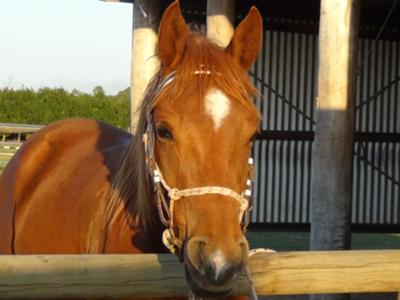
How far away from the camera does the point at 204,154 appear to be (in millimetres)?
2578

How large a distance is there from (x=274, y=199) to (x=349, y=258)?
8.91 meters

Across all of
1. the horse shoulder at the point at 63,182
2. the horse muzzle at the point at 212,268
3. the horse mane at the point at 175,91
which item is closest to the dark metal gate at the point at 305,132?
the horse shoulder at the point at 63,182

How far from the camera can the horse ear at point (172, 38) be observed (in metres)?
2.91

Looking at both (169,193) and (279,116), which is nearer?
(169,193)

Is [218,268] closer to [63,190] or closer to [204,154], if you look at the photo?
[204,154]

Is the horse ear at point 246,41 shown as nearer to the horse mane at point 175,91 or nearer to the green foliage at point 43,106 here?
the horse mane at point 175,91

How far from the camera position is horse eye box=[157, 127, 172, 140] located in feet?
8.79

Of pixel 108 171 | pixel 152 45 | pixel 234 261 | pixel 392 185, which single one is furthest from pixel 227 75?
pixel 392 185

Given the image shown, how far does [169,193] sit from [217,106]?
33 cm

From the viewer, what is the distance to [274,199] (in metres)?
12.0

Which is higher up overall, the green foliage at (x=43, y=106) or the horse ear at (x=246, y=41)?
the horse ear at (x=246, y=41)

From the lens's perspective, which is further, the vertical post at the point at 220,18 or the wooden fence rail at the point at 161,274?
the vertical post at the point at 220,18

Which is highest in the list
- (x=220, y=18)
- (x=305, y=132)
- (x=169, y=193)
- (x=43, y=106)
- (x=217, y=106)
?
(x=220, y=18)

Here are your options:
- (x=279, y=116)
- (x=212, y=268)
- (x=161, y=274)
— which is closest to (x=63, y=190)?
(x=161, y=274)
